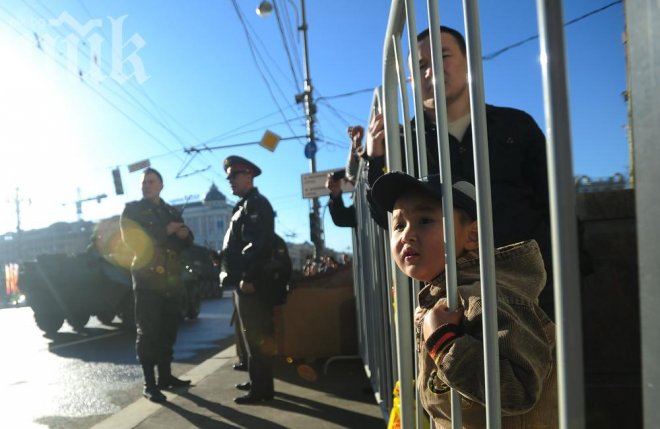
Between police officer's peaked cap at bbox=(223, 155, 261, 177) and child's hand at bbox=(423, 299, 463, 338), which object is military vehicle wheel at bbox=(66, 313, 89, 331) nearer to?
police officer's peaked cap at bbox=(223, 155, 261, 177)

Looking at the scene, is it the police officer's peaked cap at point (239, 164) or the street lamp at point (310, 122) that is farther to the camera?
the street lamp at point (310, 122)

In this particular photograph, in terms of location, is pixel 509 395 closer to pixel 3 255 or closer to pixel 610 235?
pixel 610 235

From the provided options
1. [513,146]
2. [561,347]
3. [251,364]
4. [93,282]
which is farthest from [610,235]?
[93,282]

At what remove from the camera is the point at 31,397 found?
4.51 meters

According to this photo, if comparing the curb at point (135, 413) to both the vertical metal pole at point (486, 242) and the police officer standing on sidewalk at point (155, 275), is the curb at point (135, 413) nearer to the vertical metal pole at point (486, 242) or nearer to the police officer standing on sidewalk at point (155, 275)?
the police officer standing on sidewalk at point (155, 275)

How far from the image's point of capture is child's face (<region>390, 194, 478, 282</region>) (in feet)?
3.81

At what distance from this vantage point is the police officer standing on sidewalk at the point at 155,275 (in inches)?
159

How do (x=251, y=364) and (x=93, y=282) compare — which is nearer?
(x=251, y=364)

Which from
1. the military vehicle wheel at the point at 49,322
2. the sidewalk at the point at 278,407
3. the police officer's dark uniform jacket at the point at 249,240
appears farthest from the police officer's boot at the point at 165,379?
the military vehicle wheel at the point at 49,322

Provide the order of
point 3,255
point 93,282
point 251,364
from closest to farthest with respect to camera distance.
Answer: point 251,364 < point 93,282 < point 3,255

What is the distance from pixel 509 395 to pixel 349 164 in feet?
6.38

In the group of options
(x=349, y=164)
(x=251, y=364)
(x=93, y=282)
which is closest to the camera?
(x=349, y=164)

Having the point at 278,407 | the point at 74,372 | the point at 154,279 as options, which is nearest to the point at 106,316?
the point at 74,372

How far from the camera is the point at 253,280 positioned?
371 centimetres
